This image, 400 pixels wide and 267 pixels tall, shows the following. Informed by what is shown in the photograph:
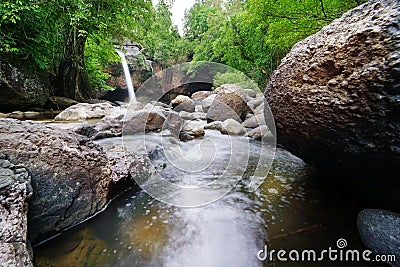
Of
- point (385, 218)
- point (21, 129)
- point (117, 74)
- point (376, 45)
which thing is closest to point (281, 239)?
point (385, 218)

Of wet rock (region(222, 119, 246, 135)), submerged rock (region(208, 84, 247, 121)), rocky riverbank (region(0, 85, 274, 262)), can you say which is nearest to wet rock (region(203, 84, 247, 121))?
submerged rock (region(208, 84, 247, 121))

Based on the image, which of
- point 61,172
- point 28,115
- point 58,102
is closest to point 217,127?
point 61,172

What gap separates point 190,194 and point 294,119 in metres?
1.51

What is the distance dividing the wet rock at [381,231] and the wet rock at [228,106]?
19.4 ft

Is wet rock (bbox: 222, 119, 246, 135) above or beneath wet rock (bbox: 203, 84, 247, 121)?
beneath

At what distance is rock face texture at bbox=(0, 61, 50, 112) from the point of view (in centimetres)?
621

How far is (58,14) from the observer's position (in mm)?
6840

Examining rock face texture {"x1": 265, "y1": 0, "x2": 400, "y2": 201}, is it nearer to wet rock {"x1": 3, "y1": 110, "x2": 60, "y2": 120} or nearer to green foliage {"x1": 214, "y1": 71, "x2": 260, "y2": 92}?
wet rock {"x1": 3, "y1": 110, "x2": 60, "y2": 120}

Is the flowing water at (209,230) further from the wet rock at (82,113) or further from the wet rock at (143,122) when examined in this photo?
the wet rock at (82,113)

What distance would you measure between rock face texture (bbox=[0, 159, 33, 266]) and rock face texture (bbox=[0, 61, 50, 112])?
6.77 metres

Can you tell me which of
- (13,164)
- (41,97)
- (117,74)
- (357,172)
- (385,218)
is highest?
(117,74)

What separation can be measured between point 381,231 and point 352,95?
1064mm

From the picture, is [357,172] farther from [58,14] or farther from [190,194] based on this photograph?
[58,14]

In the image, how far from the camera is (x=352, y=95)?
1.45 m
